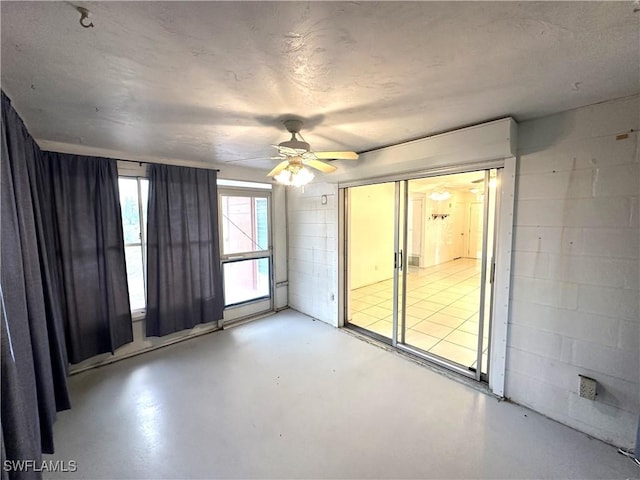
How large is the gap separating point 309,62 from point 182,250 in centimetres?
272

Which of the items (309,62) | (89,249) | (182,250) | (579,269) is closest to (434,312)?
(579,269)

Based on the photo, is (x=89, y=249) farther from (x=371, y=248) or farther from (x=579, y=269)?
(x=371, y=248)

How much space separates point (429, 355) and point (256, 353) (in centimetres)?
193

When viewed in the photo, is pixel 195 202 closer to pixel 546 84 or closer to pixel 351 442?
pixel 351 442

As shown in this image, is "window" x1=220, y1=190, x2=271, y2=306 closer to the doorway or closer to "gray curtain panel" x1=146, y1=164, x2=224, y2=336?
"gray curtain panel" x1=146, y1=164, x2=224, y2=336

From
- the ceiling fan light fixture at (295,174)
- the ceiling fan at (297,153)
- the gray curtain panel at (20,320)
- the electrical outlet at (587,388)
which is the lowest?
the electrical outlet at (587,388)

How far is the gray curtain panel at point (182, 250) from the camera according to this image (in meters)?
2.99

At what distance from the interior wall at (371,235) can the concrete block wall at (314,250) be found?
1290 mm

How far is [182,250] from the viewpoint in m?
3.18

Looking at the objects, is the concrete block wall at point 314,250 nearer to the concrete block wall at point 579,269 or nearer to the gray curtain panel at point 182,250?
the gray curtain panel at point 182,250

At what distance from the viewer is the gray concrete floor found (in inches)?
63.4

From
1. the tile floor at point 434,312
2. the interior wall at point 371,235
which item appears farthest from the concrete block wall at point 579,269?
the interior wall at point 371,235

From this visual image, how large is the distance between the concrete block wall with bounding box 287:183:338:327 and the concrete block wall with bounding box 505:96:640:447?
6.73 feet

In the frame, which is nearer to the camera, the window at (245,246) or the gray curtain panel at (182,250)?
the gray curtain panel at (182,250)
